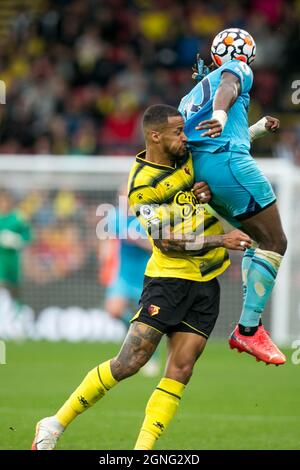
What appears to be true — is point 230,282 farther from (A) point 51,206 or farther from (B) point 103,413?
(B) point 103,413

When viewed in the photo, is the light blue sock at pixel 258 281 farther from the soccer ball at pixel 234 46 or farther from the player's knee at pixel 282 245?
the soccer ball at pixel 234 46

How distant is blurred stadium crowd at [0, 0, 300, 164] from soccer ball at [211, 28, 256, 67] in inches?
426

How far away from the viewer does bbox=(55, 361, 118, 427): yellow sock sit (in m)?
7.42

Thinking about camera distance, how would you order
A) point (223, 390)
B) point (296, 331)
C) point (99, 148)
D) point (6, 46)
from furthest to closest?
point (6, 46) < point (99, 148) < point (296, 331) < point (223, 390)

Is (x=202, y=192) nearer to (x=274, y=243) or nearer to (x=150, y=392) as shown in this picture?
(x=274, y=243)

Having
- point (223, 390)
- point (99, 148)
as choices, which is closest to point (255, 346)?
point (223, 390)

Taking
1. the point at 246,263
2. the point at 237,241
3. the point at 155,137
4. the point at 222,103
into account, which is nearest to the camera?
the point at 222,103

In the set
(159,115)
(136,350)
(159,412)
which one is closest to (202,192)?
(159,115)

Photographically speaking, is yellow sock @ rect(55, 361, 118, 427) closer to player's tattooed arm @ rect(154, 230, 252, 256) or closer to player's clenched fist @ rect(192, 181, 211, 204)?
player's tattooed arm @ rect(154, 230, 252, 256)

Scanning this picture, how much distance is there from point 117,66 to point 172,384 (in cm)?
1349

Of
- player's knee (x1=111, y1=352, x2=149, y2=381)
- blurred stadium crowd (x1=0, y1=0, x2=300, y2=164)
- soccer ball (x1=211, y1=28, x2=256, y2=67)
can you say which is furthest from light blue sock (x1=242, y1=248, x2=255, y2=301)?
blurred stadium crowd (x1=0, y1=0, x2=300, y2=164)

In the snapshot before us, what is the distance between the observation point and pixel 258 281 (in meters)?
7.65

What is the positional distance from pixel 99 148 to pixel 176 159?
477 inches

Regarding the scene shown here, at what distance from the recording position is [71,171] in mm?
17688
